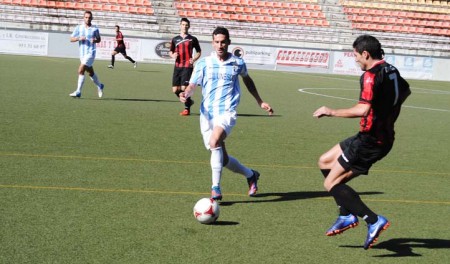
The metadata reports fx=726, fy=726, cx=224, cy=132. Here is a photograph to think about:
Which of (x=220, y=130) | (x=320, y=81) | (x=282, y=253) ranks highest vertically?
(x=220, y=130)

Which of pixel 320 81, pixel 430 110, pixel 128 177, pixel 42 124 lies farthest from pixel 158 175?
pixel 320 81

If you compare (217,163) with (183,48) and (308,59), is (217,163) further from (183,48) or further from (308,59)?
(308,59)

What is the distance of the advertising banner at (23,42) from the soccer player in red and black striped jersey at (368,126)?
30877 mm

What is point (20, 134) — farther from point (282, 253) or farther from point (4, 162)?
point (282, 253)

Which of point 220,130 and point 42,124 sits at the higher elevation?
point 220,130

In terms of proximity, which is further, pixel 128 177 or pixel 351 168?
pixel 128 177

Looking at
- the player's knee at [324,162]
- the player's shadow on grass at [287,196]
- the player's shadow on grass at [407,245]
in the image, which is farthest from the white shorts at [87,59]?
the player's shadow on grass at [407,245]

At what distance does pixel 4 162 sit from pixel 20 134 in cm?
227

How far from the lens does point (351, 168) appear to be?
632cm

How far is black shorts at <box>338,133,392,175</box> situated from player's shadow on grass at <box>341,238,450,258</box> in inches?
27.3

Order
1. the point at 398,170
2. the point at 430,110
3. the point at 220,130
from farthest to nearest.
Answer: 1. the point at 430,110
2. the point at 398,170
3. the point at 220,130

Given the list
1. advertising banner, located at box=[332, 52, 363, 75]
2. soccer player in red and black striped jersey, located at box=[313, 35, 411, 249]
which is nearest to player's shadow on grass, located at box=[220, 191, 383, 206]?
soccer player in red and black striped jersey, located at box=[313, 35, 411, 249]

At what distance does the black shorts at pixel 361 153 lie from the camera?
619cm

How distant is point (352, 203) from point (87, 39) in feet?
42.1
